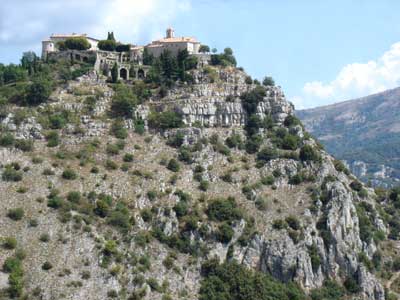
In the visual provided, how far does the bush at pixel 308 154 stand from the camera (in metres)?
121

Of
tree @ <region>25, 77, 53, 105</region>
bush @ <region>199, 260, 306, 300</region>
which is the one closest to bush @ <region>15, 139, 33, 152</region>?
tree @ <region>25, 77, 53, 105</region>

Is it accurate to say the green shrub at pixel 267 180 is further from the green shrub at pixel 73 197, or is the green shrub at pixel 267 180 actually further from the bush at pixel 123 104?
the green shrub at pixel 73 197

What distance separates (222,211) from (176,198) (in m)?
7.30

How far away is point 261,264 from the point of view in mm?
106500

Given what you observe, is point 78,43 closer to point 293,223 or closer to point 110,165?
point 110,165

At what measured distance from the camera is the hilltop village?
13512 centimetres

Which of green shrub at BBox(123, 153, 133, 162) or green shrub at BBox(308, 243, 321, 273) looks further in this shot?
green shrub at BBox(123, 153, 133, 162)

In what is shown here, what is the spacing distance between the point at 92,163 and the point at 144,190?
9380 millimetres

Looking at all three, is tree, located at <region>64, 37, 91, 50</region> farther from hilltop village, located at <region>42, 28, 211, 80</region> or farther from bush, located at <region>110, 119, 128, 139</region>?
bush, located at <region>110, 119, 128, 139</region>

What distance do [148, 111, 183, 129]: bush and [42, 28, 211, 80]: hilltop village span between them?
48.7 feet

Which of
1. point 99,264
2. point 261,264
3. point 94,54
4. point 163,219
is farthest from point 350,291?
point 94,54

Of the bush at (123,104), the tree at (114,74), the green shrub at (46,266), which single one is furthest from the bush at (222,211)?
the tree at (114,74)

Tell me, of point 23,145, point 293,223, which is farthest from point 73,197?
point 293,223

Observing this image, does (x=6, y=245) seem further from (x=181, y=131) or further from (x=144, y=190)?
(x=181, y=131)
